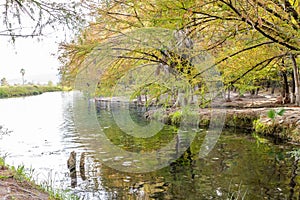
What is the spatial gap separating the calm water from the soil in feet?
5.27

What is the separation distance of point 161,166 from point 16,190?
4.45 meters

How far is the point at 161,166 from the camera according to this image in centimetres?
770

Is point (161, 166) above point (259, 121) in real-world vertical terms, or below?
below

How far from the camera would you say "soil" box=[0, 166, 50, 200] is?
133 inches

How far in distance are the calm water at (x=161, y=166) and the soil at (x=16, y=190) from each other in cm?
160

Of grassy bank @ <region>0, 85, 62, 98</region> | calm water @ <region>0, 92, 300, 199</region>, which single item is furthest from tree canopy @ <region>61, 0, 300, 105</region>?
grassy bank @ <region>0, 85, 62, 98</region>

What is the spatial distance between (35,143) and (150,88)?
21.0ft

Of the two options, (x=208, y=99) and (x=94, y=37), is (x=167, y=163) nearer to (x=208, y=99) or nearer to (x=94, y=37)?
(x=208, y=99)

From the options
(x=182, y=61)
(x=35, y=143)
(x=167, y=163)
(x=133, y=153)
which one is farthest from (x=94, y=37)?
(x=35, y=143)

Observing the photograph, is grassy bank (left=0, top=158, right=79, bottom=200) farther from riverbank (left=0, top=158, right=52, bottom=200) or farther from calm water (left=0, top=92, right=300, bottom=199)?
calm water (left=0, top=92, right=300, bottom=199)

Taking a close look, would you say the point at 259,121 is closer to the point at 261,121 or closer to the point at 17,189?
the point at 261,121

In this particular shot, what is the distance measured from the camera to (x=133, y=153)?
9391 mm

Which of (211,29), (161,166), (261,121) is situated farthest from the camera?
(261,121)

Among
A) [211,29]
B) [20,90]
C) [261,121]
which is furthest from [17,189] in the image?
[20,90]
